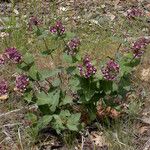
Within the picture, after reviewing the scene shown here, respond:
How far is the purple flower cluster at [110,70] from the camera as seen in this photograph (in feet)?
9.79

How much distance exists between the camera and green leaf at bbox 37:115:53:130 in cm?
317

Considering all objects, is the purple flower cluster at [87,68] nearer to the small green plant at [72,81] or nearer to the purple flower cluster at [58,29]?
the small green plant at [72,81]

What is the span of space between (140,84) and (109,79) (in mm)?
833

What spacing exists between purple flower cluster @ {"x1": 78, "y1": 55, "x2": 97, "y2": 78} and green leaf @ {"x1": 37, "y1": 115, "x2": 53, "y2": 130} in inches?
14.4

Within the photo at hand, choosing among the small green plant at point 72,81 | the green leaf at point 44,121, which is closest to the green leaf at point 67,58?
the small green plant at point 72,81

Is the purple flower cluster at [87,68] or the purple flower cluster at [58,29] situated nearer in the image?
the purple flower cluster at [87,68]

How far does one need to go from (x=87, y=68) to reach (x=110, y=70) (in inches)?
5.4

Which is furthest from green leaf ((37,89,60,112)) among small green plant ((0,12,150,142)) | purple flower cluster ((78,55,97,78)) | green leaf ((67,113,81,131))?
purple flower cluster ((78,55,97,78))

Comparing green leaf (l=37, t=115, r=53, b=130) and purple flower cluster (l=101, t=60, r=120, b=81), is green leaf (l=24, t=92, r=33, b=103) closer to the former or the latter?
green leaf (l=37, t=115, r=53, b=130)

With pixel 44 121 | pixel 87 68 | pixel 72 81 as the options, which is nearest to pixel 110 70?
pixel 87 68

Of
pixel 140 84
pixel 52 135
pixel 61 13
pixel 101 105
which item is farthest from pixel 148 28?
pixel 52 135

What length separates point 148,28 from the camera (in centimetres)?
502

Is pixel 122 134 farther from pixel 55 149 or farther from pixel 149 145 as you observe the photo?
pixel 55 149

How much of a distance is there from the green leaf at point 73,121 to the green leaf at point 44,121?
121 mm
